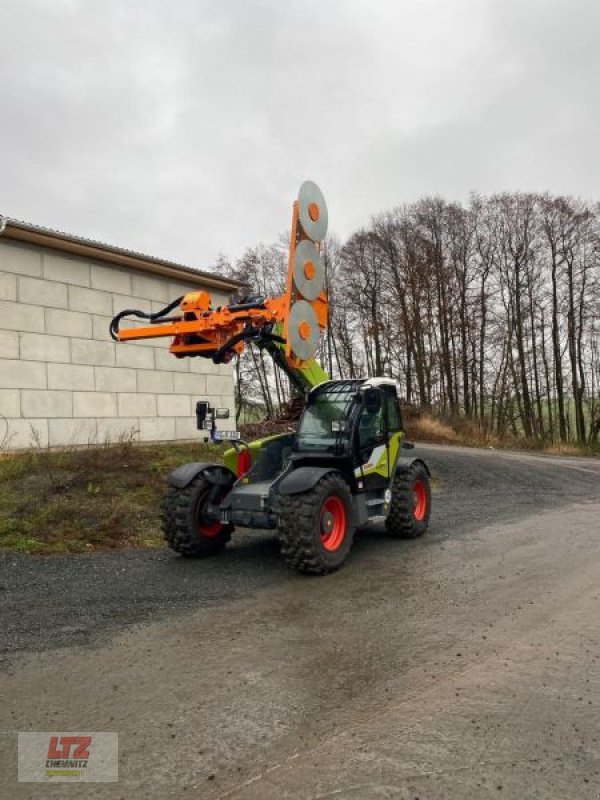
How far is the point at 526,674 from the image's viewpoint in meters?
4.04

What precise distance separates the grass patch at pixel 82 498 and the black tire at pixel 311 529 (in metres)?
2.54

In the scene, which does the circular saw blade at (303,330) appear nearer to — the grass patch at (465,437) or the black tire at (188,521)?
the black tire at (188,521)

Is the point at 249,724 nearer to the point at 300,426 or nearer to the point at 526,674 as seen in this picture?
the point at 526,674

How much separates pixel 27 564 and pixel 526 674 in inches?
207

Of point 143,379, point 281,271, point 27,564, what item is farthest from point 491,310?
point 27,564

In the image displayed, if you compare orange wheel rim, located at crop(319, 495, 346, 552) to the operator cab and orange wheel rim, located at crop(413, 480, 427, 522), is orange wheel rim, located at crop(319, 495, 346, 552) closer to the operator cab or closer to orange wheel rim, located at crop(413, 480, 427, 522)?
the operator cab

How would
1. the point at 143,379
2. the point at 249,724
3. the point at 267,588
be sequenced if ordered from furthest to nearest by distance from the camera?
the point at 143,379, the point at 267,588, the point at 249,724

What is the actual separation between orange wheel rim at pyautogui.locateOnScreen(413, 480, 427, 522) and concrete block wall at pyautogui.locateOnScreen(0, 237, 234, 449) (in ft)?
22.5

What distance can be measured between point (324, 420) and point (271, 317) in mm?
1809

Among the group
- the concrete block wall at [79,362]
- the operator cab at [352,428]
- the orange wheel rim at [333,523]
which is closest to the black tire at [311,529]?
the orange wheel rim at [333,523]

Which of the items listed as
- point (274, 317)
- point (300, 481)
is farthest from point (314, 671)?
point (274, 317)

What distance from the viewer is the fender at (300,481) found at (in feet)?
21.4

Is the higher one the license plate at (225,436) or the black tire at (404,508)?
the license plate at (225,436)

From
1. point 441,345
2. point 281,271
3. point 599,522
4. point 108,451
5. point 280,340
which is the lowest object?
point 599,522
